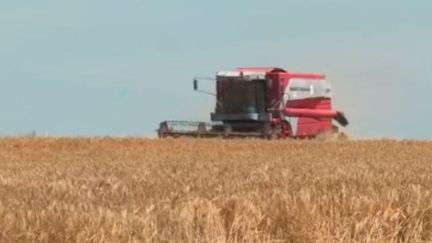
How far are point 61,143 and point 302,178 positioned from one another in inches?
667

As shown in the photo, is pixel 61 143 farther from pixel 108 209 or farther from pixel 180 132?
pixel 108 209

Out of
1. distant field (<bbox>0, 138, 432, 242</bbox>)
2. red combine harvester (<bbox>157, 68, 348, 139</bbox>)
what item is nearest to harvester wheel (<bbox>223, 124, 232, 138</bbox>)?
red combine harvester (<bbox>157, 68, 348, 139</bbox>)

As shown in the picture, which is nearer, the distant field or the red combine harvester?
the distant field

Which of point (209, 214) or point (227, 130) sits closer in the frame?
point (209, 214)

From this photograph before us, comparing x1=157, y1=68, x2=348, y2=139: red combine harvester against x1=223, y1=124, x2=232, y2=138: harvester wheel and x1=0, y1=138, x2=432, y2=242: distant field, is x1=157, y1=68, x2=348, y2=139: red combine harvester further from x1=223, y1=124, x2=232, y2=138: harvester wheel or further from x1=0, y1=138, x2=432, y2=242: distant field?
x1=0, y1=138, x2=432, y2=242: distant field

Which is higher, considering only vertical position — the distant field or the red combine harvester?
the red combine harvester

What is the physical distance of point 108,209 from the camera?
602 cm

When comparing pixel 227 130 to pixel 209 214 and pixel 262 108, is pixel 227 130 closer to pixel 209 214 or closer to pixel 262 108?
pixel 262 108

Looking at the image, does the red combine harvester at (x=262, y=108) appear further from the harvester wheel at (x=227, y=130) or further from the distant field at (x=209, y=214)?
the distant field at (x=209, y=214)

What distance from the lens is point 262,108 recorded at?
103 ft

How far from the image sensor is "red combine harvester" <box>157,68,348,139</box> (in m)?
30.6

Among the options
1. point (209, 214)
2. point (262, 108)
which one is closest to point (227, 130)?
point (262, 108)

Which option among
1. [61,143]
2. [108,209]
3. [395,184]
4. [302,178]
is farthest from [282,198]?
[61,143]

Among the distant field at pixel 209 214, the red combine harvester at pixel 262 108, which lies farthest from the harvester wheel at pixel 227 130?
the distant field at pixel 209 214
